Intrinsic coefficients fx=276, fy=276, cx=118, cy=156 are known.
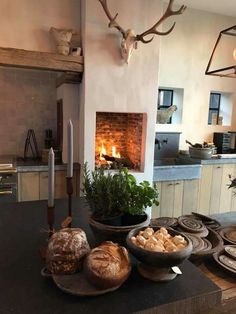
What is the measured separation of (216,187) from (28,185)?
271 centimetres

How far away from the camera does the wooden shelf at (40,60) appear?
9.26 ft

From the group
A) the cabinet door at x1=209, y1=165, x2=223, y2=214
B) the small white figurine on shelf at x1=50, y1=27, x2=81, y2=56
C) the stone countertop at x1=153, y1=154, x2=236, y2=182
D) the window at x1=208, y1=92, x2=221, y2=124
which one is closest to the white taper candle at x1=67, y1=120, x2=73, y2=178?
the small white figurine on shelf at x1=50, y1=27, x2=81, y2=56

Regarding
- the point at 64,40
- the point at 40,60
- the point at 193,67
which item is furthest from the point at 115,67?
the point at 193,67

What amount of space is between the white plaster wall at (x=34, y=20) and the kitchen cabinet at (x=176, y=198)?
226cm

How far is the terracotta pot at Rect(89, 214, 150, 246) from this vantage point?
102cm

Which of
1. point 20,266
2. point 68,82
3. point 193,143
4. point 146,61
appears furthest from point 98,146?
point 20,266

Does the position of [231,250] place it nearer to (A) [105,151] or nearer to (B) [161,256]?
(B) [161,256]

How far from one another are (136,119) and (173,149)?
104cm

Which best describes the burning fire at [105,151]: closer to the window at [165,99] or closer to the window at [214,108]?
the window at [165,99]

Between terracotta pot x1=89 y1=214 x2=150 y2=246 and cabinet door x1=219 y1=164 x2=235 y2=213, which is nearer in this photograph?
terracotta pot x1=89 y1=214 x2=150 y2=246

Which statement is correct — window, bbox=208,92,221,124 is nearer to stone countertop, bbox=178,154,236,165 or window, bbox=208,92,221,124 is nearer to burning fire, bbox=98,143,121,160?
stone countertop, bbox=178,154,236,165

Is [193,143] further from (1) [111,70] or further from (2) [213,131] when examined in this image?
Answer: (1) [111,70]

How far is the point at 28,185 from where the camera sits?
10.4 feet

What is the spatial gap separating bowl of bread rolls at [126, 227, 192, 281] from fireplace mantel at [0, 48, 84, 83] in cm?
246
